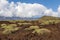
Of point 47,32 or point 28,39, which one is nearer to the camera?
point 28,39

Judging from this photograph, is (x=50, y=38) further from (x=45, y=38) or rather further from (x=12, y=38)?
(x=12, y=38)

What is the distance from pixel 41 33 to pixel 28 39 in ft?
14.5

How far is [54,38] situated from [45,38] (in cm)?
199

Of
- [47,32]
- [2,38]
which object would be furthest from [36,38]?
[2,38]

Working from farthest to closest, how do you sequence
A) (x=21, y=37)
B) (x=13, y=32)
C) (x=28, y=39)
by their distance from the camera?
(x=13, y=32) → (x=21, y=37) → (x=28, y=39)

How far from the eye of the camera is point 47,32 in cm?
3909

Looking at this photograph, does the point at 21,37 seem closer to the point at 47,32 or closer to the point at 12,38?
the point at 12,38

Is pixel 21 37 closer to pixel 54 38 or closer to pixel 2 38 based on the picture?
pixel 2 38

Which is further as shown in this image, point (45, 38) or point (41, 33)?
point (41, 33)

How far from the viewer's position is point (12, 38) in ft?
121

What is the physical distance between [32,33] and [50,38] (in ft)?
16.1

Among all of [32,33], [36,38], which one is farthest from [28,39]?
[32,33]

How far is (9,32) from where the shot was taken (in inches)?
1719

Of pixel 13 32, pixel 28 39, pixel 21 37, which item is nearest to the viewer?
pixel 28 39
